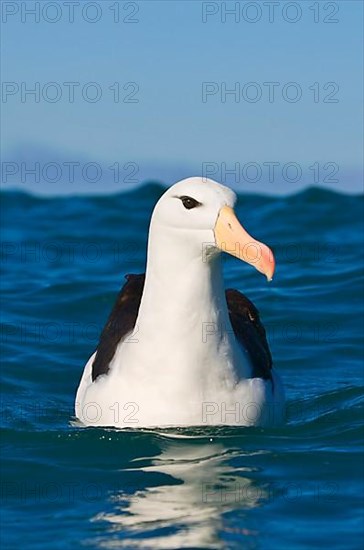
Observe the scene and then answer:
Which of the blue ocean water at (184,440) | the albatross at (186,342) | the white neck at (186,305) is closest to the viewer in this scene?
the blue ocean water at (184,440)

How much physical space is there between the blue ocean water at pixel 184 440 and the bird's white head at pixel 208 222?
1214mm

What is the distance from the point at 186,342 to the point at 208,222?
865 mm

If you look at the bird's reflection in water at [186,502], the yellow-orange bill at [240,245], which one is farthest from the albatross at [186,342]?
the bird's reflection in water at [186,502]

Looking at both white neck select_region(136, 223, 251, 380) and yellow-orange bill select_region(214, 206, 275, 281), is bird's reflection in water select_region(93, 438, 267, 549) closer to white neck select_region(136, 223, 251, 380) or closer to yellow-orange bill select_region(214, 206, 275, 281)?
white neck select_region(136, 223, 251, 380)

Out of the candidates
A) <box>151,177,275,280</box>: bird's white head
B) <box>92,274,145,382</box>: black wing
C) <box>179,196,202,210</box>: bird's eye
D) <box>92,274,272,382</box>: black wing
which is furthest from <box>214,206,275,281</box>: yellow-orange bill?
<box>92,274,145,382</box>: black wing

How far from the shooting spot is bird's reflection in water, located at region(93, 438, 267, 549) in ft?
26.1

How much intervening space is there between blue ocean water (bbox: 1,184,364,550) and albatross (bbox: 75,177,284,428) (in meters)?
0.14

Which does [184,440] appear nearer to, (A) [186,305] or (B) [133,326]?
(A) [186,305]

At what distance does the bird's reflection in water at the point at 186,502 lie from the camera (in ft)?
26.1

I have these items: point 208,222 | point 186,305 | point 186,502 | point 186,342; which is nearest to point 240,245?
point 208,222

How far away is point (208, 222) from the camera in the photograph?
30.0 feet

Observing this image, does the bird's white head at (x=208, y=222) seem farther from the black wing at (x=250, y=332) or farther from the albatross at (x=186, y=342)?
the black wing at (x=250, y=332)

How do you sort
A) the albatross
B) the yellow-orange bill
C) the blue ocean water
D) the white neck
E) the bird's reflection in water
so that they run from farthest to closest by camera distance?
the white neck → the albatross → the yellow-orange bill → the blue ocean water → the bird's reflection in water

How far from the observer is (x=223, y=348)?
31.8ft
